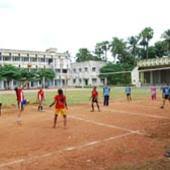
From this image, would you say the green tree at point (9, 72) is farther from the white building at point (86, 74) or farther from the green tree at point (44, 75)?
the white building at point (86, 74)

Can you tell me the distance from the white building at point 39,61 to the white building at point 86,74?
250 centimetres

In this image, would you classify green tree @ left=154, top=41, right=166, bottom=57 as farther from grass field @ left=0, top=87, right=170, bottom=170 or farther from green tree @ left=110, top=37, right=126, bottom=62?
grass field @ left=0, top=87, right=170, bottom=170

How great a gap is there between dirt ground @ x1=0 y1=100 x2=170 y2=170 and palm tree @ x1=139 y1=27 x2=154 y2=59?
8446 cm

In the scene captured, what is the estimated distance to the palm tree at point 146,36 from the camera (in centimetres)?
10094

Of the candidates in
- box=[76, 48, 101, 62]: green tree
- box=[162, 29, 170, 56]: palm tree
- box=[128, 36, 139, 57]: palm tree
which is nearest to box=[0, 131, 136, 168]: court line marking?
box=[162, 29, 170, 56]: palm tree

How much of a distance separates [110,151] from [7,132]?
219 inches

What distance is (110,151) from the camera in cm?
1172

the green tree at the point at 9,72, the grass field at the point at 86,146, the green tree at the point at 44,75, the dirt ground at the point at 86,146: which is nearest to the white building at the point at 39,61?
the green tree at the point at 44,75

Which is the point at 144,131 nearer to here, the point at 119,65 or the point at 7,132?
the point at 7,132

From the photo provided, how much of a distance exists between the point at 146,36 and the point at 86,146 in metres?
91.5

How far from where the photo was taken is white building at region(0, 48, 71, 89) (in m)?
102

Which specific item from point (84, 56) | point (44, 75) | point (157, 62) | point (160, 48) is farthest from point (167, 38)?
point (84, 56)

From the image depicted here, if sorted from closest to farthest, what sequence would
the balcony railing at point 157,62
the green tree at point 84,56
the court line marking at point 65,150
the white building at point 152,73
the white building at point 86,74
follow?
1. the court line marking at point 65,150
2. the white building at point 152,73
3. the balcony railing at point 157,62
4. the white building at point 86,74
5. the green tree at point 84,56

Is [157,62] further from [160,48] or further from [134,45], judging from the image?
[134,45]
